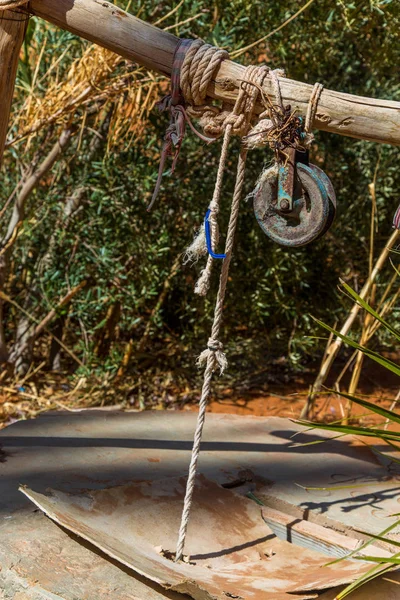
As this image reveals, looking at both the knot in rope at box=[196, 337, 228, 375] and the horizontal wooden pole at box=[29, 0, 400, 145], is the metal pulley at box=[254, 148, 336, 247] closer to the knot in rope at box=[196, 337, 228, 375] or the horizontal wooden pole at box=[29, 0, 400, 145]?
the horizontal wooden pole at box=[29, 0, 400, 145]

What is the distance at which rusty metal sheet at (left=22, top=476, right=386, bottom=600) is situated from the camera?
2.06 m

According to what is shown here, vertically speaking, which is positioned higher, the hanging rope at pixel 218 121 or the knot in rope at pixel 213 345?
the hanging rope at pixel 218 121

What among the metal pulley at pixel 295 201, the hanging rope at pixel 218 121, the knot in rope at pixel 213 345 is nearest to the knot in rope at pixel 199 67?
the hanging rope at pixel 218 121

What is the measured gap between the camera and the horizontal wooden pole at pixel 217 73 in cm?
206

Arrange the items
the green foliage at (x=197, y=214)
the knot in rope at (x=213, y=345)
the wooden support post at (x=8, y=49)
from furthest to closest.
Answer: the green foliage at (x=197, y=214) → the wooden support post at (x=8, y=49) → the knot in rope at (x=213, y=345)

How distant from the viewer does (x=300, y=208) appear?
2098 millimetres

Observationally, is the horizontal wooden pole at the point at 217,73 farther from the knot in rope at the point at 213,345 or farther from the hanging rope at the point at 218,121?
the knot in rope at the point at 213,345

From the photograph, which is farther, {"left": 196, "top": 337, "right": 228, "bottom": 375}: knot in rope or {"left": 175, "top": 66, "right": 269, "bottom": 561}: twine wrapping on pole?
{"left": 196, "top": 337, "right": 228, "bottom": 375}: knot in rope

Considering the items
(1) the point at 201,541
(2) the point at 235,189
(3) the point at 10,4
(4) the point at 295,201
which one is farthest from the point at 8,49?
(1) the point at 201,541

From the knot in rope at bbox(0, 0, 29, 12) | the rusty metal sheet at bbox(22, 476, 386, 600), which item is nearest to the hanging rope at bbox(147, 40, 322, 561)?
the rusty metal sheet at bbox(22, 476, 386, 600)

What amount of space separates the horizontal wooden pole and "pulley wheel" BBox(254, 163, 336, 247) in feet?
0.54

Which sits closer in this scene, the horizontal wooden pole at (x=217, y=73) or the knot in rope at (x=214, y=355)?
the horizontal wooden pole at (x=217, y=73)

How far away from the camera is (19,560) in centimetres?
201

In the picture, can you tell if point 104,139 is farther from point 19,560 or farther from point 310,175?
point 19,560
